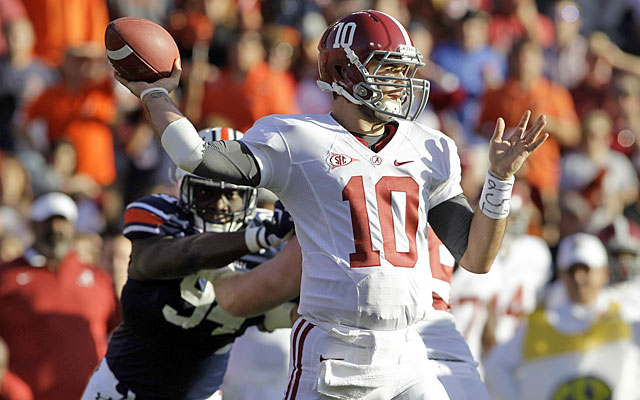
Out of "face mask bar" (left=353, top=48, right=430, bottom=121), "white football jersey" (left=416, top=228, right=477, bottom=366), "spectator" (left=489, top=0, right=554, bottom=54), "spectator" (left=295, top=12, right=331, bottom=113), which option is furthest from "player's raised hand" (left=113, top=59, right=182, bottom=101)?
"spectator" (left=489, top=0, right=554, bottom=54)

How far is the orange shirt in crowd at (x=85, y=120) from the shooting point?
8.54 metres

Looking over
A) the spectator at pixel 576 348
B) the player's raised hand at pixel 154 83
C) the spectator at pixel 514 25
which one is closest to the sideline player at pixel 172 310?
the player's raised hand at pixel 154 83

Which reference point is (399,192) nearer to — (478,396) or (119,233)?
(478,396)

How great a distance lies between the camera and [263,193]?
5.73 metres

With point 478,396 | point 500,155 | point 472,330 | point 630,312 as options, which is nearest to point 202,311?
point 478,396

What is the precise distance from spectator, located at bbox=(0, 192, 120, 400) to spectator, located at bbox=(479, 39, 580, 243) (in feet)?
11.9

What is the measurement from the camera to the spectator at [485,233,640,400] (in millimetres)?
6418

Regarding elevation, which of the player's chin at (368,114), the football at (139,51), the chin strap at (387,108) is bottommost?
the player's chin at (368,114)

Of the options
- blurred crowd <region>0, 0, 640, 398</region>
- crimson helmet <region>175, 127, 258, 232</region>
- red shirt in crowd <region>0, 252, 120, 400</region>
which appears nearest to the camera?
crimson helmet <region>175, 127, 258, 232</region>

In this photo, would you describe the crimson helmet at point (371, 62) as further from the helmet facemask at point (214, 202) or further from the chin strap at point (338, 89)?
the helmet facemask at point (214, 202)

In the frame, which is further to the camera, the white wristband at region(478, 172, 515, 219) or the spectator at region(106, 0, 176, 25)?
the spectator at region(106, 0, 176, 25)

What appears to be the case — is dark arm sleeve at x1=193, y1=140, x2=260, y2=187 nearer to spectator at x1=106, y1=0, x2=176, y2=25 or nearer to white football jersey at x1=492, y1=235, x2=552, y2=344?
white football jersey at x1=492, y1=235, x2=552, y2=344

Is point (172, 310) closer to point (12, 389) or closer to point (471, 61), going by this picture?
point (12, 389)

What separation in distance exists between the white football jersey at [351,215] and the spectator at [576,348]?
336 cm
